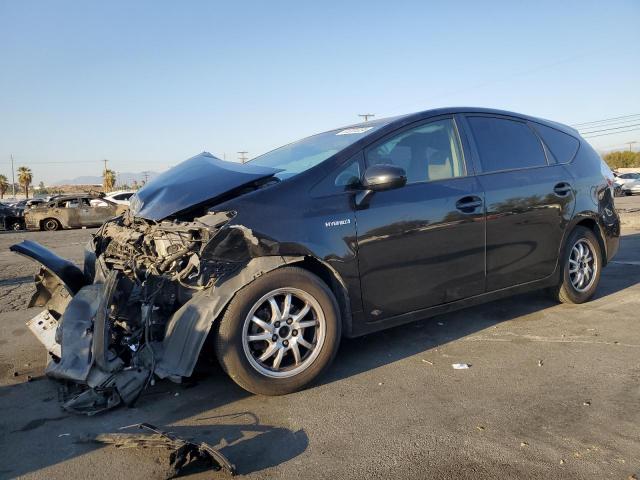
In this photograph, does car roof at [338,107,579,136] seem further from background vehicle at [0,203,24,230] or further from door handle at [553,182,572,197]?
background vehicle at [0,203,24,230]

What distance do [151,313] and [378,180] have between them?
5.74ft

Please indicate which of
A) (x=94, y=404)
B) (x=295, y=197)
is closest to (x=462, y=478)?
(x=295, y=197)

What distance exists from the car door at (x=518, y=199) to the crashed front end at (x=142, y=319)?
7.27 feet

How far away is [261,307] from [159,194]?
1183 millimetres

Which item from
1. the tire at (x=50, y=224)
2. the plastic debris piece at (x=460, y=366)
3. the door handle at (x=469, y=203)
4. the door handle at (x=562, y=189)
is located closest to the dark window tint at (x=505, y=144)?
the door handle at (x=562, y=189)

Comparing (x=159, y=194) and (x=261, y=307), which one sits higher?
(x=159, y=194)

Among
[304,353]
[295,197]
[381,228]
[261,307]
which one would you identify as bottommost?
[304,353]

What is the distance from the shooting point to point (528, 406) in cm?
307

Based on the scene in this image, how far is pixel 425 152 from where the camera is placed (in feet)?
13.5

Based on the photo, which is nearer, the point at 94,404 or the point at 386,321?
the point at 94,404

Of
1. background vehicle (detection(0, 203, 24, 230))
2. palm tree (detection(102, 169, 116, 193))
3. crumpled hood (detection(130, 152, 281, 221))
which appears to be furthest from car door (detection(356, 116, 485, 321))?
palm tree (detection(102, 169, 116, 193))

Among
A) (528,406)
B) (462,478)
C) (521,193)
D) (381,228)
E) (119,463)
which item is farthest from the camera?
(521,193)

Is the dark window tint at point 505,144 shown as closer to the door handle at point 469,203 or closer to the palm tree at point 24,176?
the door handle at point 469,203

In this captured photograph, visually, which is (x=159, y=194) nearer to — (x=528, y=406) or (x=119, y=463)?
(x=119, y=463)
